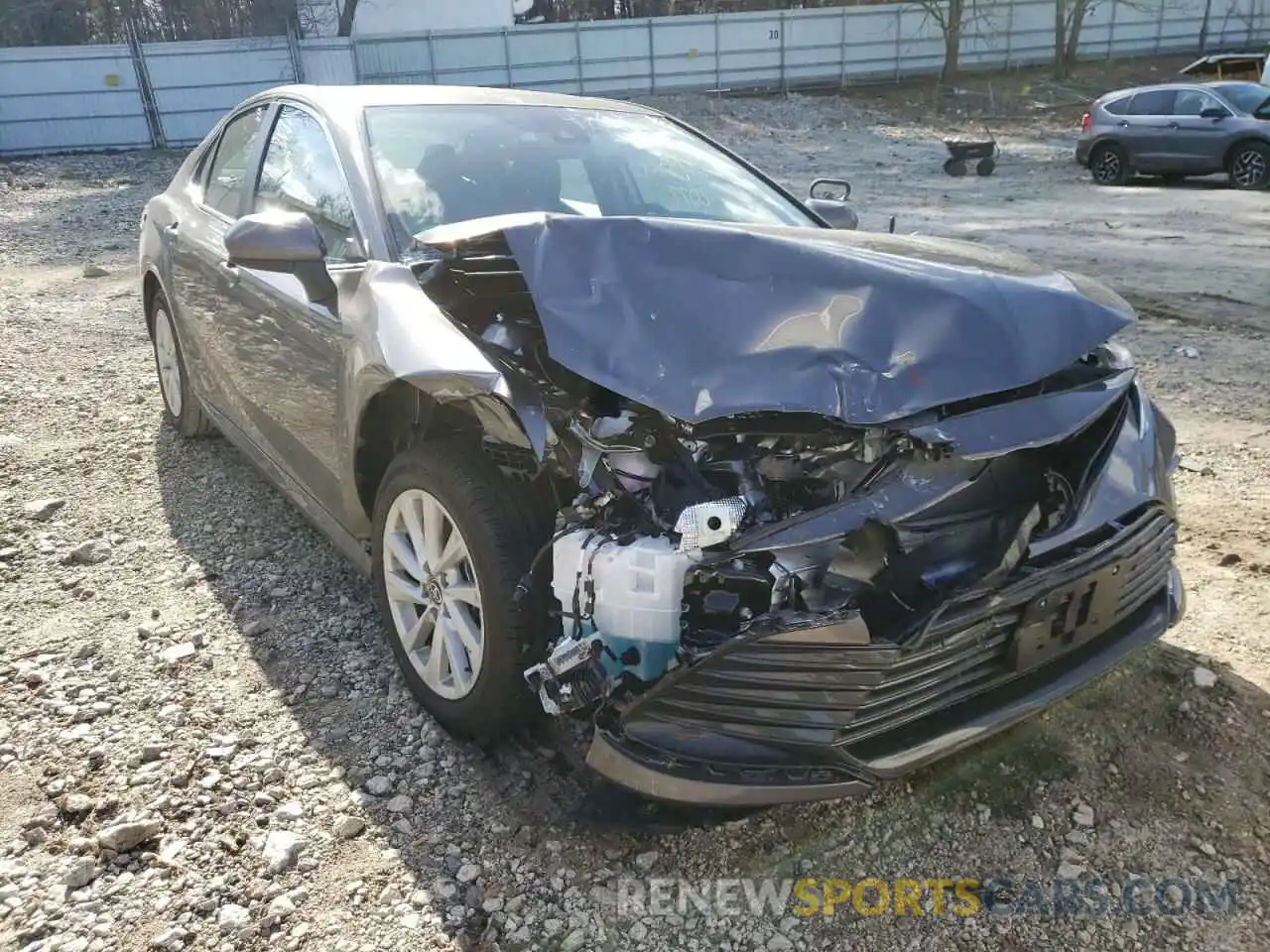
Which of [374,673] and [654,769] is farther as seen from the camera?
[374,673]

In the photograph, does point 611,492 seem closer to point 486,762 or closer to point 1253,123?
point 486,762

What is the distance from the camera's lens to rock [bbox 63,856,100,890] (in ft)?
7.32

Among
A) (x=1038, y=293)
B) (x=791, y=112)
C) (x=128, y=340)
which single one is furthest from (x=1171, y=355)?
(x=791, y=112)

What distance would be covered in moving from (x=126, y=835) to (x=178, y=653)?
88 cm

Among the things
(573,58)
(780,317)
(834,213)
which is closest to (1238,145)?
(834,213)

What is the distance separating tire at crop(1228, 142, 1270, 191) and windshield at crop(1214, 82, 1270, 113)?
1.72 ft

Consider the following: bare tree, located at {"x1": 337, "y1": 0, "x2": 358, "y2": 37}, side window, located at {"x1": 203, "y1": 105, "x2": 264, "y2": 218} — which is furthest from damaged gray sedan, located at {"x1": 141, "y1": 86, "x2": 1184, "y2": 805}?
bare tree, located at {"x1": 337, "y1": 0, "x2": 358, "y2": 37}

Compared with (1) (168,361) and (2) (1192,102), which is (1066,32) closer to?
(2) (1192,102)

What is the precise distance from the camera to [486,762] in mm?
2592

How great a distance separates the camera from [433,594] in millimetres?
2623

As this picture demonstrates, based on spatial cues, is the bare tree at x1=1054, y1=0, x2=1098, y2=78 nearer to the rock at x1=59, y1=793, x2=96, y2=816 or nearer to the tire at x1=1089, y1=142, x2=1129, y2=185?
the tire at x1=1089, y1=142, x2=1129, y2=185

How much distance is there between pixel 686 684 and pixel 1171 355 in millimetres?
5085

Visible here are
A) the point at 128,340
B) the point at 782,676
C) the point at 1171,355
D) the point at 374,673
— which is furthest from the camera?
the point at 128,340

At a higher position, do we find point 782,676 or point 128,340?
point 782,676
